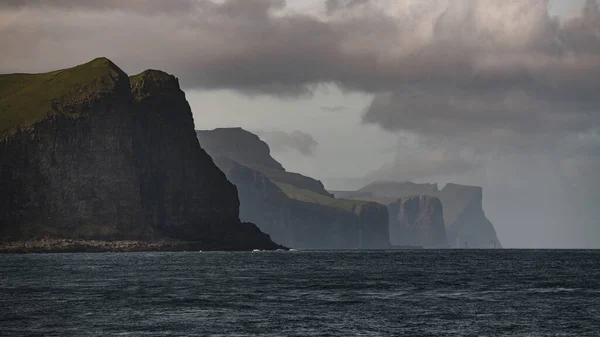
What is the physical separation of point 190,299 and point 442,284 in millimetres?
41936

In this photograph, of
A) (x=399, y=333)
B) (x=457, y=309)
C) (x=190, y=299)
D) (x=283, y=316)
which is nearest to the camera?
(x=399, y=333)

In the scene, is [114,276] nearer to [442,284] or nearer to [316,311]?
[442,284]

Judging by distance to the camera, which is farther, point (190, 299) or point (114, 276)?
point (114, 276)

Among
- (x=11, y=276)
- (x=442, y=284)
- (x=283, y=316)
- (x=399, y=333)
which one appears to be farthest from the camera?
(x=11, y=276)

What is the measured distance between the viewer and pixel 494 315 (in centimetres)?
8531

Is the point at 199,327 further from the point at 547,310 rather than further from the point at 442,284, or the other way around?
the point at 442,284

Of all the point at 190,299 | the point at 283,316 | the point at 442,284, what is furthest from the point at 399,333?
the point at 442,284

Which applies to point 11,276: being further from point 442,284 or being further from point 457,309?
point 457,309

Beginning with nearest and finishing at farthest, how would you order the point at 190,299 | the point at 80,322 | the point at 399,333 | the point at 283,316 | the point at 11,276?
the point at 399,333 → the point at 80,322 → the point at 283,316 → the point at 190,299 → the point at 11,276

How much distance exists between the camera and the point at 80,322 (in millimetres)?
76938

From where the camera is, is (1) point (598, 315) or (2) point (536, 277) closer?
(1) point (598, 315)

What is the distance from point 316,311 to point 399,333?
16.7 meters

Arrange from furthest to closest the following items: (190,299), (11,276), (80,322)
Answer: (11,276) → (190,299) → (80,322)

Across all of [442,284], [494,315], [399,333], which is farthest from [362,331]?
[442,284]
